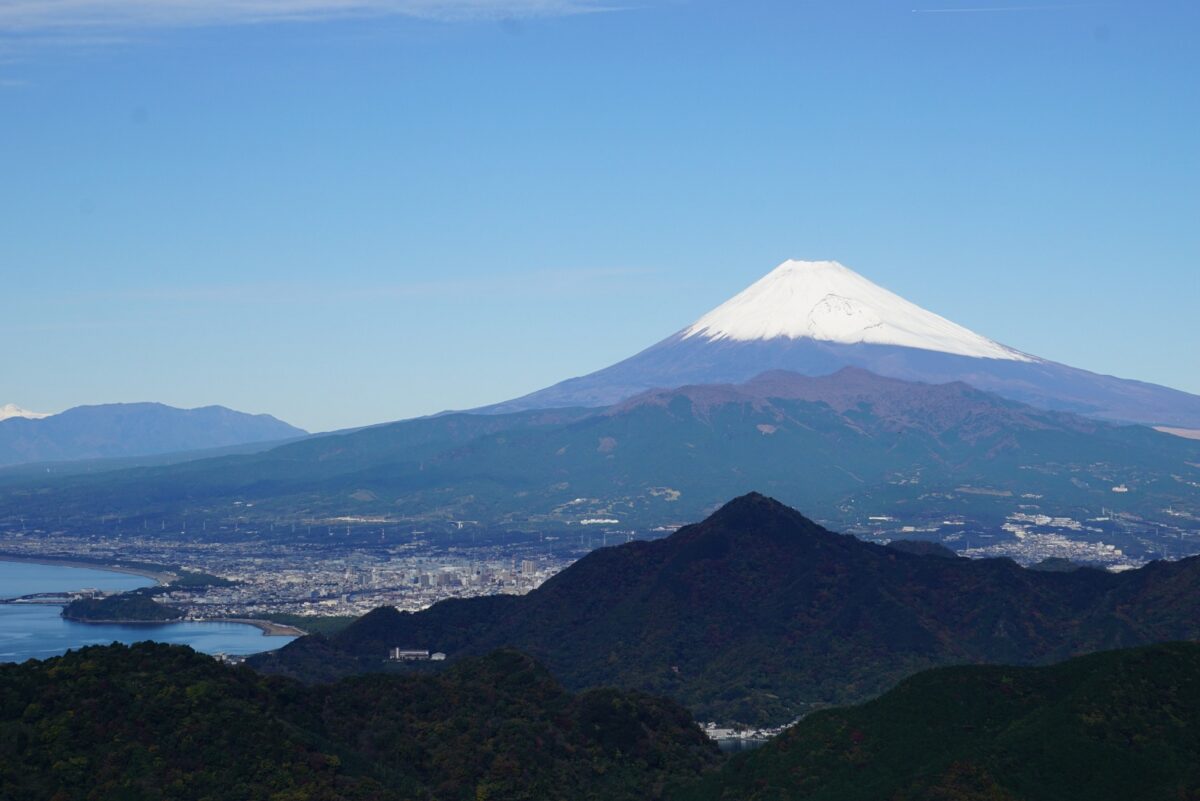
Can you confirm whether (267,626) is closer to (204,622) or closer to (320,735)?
(204,622)

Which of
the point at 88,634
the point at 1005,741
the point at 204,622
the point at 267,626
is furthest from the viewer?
the point at 204,622

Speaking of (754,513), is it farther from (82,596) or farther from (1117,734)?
(82,596)

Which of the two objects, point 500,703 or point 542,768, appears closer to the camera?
point 542,768

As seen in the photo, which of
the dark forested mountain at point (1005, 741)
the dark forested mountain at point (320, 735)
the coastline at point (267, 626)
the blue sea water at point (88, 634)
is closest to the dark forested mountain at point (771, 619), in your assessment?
the dark forested mountain at point (320, 735)

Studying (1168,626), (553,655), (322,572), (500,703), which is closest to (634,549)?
(553,655)

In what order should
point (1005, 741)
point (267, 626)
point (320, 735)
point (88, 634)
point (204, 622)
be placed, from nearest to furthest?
point (1005, 741)
point (320, 735)
point (88, 634)
point (267, 626)
point (204, 622)

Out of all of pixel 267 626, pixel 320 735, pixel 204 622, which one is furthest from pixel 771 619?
pixel 204 622

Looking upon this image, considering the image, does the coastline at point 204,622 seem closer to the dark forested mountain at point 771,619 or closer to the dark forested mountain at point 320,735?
the dark forested mountain at point 771,619
